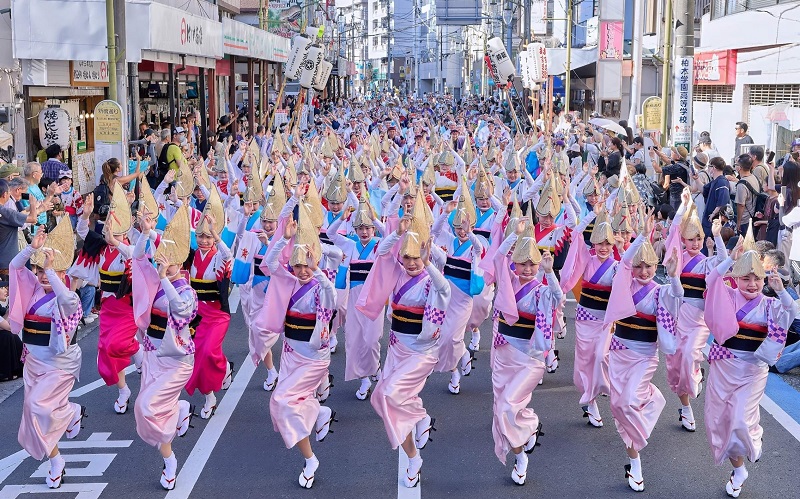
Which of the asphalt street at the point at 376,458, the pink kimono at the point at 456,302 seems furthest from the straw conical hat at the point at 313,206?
the asphalt street at the point at 376,458

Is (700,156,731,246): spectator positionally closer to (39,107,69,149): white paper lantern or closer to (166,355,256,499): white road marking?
(166,355,256,499): white road marking

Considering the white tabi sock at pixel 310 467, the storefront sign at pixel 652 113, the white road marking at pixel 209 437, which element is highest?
the storefront sign at pixel 652 113

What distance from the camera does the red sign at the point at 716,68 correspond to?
22.4m

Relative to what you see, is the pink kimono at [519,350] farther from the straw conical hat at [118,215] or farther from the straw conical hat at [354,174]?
the straw conical hat at [354,174]

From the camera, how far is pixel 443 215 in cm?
814

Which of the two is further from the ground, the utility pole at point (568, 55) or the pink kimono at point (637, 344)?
the utility pole at point (568, 55)

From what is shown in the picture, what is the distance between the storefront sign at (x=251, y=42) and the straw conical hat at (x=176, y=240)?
18.4 m

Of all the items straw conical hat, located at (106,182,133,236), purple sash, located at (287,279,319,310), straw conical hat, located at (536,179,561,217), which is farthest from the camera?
straw conical hat, located at (536,179,561,217)

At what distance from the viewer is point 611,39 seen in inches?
1190

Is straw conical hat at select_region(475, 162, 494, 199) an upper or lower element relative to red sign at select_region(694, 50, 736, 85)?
lower

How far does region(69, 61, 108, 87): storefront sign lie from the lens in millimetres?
16828

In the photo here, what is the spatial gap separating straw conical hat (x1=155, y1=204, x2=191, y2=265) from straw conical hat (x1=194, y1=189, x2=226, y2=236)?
2.02ft

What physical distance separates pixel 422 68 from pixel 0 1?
327 feet

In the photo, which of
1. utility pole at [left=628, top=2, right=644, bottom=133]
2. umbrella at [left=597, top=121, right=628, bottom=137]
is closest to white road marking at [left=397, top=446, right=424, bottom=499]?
umbrella at [left=597, top=121, right=628, bottom=137]
